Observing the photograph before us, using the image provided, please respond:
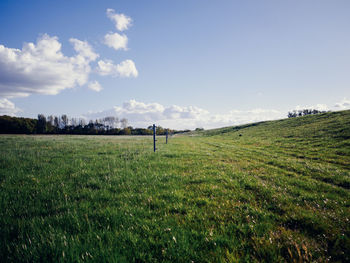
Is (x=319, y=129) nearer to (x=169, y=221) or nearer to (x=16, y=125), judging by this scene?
(x=169, y=221)

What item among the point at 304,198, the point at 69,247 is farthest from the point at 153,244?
the point at 304,198

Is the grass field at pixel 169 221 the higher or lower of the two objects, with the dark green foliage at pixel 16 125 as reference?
lower

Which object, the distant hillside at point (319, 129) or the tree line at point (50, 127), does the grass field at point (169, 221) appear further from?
the tree line at point (50, 127)

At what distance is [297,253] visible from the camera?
3000mm

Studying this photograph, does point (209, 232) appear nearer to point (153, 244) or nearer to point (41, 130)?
point (153, 244)

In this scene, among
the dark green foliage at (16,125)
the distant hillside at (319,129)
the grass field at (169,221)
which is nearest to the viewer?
the grass field at (169,221)

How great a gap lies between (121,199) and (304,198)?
6700mm

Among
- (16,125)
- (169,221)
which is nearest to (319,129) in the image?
(169,221)

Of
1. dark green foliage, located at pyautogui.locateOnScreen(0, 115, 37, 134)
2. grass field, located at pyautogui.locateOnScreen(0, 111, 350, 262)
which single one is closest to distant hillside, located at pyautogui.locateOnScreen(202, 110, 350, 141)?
grass field, located at pyautogui.locateOnScreen(0, 111, 350, 262)

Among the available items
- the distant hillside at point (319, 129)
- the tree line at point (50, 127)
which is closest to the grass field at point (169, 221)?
the distant hillside at point (319, 129)

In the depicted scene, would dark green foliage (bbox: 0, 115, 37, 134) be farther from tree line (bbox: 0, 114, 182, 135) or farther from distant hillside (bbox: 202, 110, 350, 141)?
distant hillside (bbox: 202, 110, 350, 141)

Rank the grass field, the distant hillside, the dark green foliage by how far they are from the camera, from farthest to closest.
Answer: the dark green foliage → the distant hillside → the grass field

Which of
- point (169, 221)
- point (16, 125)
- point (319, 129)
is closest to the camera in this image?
point (169, 221)

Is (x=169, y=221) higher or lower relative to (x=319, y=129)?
lower
